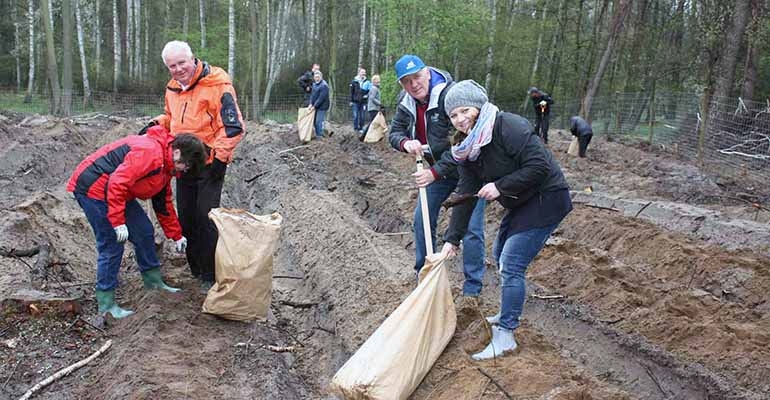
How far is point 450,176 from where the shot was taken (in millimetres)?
4469

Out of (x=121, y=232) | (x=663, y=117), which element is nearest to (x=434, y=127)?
(x=121, y=232)

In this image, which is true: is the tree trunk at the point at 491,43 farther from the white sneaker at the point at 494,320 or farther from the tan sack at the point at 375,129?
the white sneaker at the point at 494,320

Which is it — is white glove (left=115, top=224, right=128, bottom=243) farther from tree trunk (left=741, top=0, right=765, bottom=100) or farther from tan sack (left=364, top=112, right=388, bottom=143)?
tree trunk (left=741, top=0, right=765, bottom=100)

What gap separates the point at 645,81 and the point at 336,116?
14.1 metres

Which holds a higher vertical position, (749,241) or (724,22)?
(724,22)

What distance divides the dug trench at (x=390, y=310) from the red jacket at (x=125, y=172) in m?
0.89

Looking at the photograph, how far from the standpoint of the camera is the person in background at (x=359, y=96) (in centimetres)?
1669

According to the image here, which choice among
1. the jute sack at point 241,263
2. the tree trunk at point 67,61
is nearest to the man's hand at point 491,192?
the jute sack at point 241,263

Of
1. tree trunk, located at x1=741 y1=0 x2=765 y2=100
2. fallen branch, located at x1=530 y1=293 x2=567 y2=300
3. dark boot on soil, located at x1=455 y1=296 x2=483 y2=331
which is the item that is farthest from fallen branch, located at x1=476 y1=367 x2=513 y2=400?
tree trunk, located at x1=741 y1=0 x2=765 y2=100

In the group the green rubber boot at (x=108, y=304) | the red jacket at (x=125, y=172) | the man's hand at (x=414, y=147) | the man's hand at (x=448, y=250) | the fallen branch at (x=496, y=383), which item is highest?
the man's hand at (x=414, y=147)

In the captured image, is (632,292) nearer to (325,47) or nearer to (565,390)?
(565,390)

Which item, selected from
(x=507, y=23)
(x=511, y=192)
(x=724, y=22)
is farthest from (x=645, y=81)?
(x=511, y=192)

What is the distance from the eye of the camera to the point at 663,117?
66.1 ft

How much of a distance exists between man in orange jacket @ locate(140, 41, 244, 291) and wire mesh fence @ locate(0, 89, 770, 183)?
399 inches
